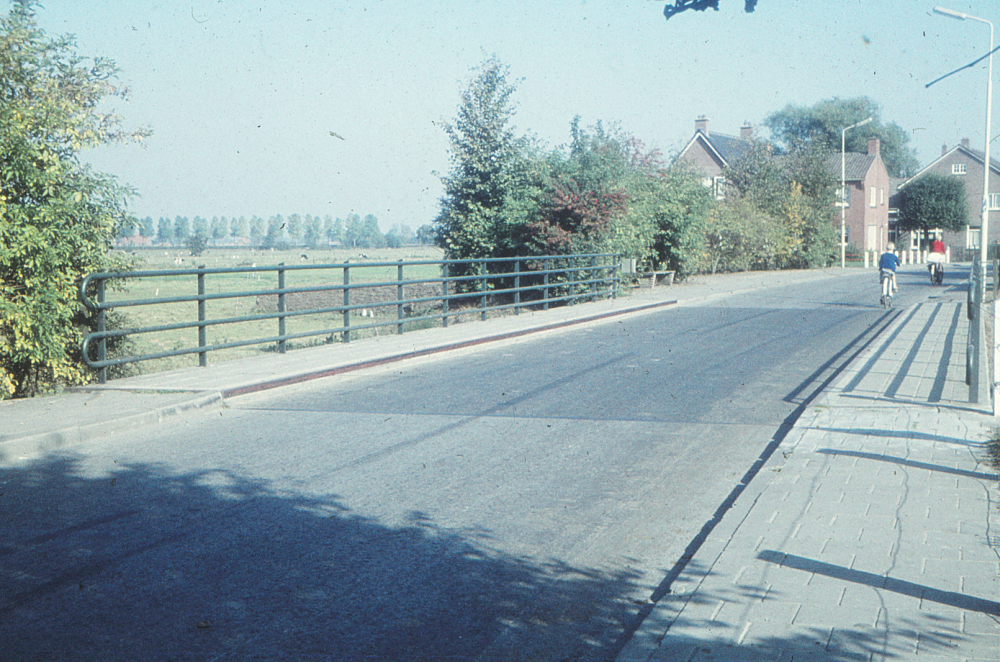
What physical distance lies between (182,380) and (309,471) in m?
4.65

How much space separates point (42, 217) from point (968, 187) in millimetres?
90840

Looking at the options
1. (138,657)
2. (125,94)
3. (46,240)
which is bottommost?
(138,657)

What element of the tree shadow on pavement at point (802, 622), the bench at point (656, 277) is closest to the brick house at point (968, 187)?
the bench at point (656, 277)

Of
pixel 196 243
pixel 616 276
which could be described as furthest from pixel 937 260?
pixel 196 243

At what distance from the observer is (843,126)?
11381 centimetres

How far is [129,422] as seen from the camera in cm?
849

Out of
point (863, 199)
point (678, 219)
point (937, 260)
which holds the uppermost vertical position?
point (863, 199)

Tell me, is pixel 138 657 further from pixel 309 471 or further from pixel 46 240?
pixel 46 240

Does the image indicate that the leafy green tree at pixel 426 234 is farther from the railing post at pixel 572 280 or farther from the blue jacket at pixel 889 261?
the blue jacket at pixel 889 261

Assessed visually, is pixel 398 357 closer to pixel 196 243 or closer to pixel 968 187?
pixel 196 243

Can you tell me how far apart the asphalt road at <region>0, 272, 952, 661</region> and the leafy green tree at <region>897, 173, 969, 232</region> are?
72.7 metres

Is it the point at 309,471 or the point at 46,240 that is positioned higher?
the point at 46,240

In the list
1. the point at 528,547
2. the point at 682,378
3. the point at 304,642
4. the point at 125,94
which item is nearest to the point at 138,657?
the point at 304,642

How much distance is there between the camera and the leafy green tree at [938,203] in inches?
2931
